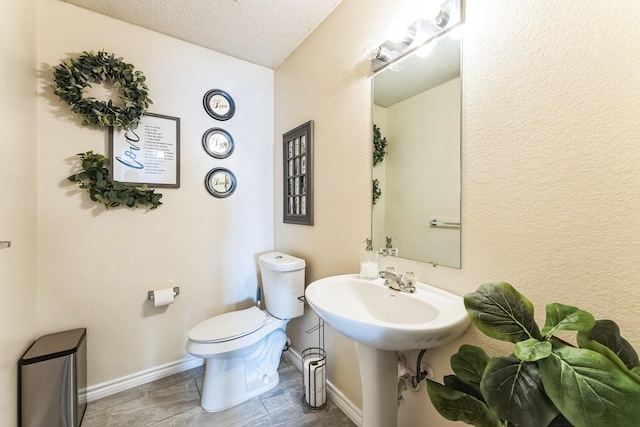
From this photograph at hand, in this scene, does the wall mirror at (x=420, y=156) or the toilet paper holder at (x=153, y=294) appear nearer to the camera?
the wall mirror at (x=420, y=156)

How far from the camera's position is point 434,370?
3.33 feet

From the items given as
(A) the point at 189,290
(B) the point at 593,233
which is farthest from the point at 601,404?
(A) the point at 189,290

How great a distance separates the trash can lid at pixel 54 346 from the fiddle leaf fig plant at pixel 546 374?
176cm

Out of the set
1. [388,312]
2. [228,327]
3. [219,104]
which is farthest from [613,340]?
[219,104]

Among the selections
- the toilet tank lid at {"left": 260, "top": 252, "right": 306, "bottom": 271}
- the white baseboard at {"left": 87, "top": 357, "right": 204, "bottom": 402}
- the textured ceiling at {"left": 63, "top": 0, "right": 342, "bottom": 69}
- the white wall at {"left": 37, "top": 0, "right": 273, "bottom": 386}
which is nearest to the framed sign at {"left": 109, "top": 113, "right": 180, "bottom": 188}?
the white wall at {"left": 37, "top": 0, "right": 273, "bottom": 386}

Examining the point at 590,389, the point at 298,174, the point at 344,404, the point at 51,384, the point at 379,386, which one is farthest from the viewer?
the point at 298,174

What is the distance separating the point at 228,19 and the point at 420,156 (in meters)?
1.56

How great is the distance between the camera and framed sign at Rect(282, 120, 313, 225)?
1.74m

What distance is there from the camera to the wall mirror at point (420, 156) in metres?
0.97

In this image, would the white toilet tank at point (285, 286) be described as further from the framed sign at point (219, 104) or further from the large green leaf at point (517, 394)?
the large green leaf at point (517, 394)

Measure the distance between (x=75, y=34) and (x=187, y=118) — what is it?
72 cm

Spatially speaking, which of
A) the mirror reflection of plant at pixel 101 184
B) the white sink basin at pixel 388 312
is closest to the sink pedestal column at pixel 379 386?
the white sink basin at pixel 388 312

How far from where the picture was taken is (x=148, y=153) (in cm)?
172

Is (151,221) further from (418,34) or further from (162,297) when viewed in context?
(418,34)
